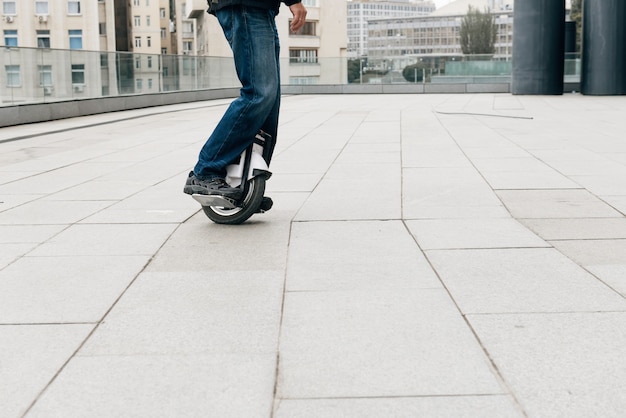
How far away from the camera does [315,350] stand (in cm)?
265

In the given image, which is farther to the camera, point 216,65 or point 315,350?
point 216,65

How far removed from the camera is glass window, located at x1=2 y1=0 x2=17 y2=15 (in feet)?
238

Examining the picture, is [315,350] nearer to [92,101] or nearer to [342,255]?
[342,255]

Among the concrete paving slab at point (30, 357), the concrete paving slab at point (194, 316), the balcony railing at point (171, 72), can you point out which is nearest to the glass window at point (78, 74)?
the balcony railing at point (171, 72)

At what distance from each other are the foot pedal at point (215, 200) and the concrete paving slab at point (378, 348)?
1411 millimetres

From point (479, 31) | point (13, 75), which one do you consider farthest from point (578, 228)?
point (479, 31)

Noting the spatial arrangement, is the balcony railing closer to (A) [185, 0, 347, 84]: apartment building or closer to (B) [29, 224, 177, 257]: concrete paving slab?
(B) [29, 224, 177, 257]: concrete paving slab

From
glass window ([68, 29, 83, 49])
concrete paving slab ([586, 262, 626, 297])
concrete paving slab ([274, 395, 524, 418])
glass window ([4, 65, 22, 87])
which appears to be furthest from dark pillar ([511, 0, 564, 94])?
glass window ([68, 29, 83, 49])

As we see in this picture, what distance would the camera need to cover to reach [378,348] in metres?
2.66

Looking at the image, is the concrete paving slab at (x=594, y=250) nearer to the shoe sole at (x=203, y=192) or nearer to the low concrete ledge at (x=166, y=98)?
the shoe sole at (x=203, y=192)

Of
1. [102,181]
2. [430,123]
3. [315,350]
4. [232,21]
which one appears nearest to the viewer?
[315,350]

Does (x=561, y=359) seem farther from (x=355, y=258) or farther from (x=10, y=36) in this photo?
(x=10, y=36)

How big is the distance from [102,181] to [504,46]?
201 meters

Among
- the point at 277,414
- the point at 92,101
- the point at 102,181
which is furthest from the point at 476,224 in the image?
the point at 92,101
